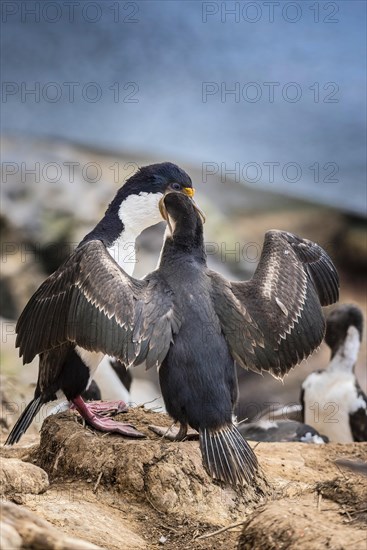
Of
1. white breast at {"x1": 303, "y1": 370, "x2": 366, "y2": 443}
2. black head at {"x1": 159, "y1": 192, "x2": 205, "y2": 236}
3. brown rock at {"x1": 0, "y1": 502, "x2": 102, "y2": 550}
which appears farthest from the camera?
white breast at {"x1": 303, "y1": 370, "x2": 366, "y2": 443}

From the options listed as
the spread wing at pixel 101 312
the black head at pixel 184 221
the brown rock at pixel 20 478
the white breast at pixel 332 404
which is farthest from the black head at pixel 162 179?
the white breast at pixel 332 404

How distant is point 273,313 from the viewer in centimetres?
526

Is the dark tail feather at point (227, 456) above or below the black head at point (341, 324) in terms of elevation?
below

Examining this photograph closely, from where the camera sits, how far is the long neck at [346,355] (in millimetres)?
8898

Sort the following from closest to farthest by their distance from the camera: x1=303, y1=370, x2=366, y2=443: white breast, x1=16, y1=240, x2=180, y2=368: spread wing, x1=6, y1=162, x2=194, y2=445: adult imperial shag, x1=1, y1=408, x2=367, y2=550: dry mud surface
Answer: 1. x1=1, y1=408, x2=367, y2=550: dry mud surface
2. x1=16, y1=240, x2=180, y2=368: spread wing
3. x1=6, y1=162, x2=194, y2=445: adult imperial shag
4. x1=303, y1=370, x2=366, y2=443: white breast

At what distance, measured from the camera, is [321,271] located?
18.9 ft

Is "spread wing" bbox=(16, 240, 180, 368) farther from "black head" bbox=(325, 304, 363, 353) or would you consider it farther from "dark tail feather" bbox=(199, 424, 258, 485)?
"black head" bbox=(325, 304, 363, 353)

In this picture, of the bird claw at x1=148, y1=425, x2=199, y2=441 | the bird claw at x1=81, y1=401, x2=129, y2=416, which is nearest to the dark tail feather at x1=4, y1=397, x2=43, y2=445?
the bird claw at x1=81, y1=401, x2=129, y2=416

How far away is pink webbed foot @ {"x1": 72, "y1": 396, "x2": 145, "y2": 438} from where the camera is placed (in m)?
5.60

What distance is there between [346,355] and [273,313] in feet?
12.5

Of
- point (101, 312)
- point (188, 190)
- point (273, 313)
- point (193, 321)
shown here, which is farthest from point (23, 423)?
point (188, 190)

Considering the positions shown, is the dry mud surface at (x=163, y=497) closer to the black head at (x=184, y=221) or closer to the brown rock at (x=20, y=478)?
the brown rock at (x=20, y=478)

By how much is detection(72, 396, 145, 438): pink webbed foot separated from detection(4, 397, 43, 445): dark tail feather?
215 millimetres

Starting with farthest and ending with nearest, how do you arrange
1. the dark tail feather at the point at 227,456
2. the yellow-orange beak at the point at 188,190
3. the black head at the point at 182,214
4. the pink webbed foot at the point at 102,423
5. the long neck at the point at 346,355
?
1. the long neck at the point at 346,355
2. the yellow-orange beak at the point at 188,190
3. the pink webbed foot at the point at 102,423
4. the black head at the point at 182,214
5. the dark tail feather at the point at 227,456
